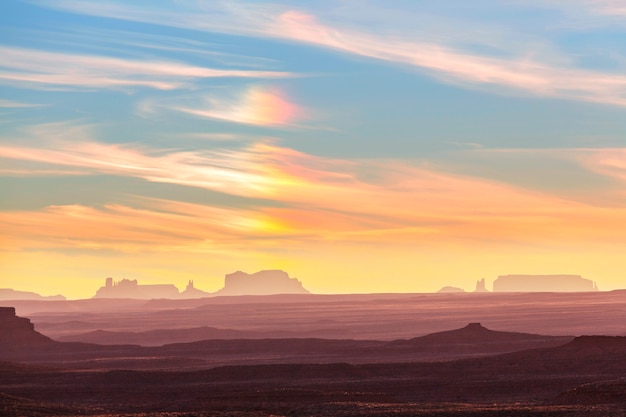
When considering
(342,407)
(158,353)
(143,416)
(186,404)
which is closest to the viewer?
(143,416)

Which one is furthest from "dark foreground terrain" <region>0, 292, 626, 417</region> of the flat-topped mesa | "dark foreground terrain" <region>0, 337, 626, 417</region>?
the flat-topped mesa

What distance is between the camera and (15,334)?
117 meters

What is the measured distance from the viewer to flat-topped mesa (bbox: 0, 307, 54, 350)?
115188 millimetres

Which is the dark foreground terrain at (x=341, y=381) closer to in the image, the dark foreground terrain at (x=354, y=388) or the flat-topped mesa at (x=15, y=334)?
the dark foreground terrain at (x=354, y=388)

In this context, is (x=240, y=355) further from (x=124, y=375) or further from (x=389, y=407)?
(x=389, y=407)

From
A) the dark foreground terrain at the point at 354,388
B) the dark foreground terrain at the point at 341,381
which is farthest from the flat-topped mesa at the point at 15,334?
the dark foreground terrain at the point at 354,388

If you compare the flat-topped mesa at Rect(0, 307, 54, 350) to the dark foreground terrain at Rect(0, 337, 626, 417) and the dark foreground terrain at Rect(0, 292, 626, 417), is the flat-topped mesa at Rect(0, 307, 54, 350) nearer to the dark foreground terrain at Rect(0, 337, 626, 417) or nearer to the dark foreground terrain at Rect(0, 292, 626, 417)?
the dark foreground terrain at Rect(0, 292, 626, 417)

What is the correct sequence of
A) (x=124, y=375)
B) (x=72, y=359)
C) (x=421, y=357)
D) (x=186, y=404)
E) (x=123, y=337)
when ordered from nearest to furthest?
(x=186, y=404)
(x=124, y=375)
(x=421, y=357)
(x=72, y=359)
(x=123, y=337)

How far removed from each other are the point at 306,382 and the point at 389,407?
67.8ft

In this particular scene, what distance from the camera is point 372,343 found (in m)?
120

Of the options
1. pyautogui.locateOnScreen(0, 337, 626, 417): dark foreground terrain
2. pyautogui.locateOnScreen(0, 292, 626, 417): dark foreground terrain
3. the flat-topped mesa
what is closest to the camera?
pyautogui.locateOnScreen(0, 337, 626, 417): dark foreground terrain

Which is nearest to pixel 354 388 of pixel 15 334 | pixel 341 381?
pixel 341 381

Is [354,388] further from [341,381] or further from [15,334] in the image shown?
[15,334]


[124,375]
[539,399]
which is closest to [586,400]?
[539,399]
